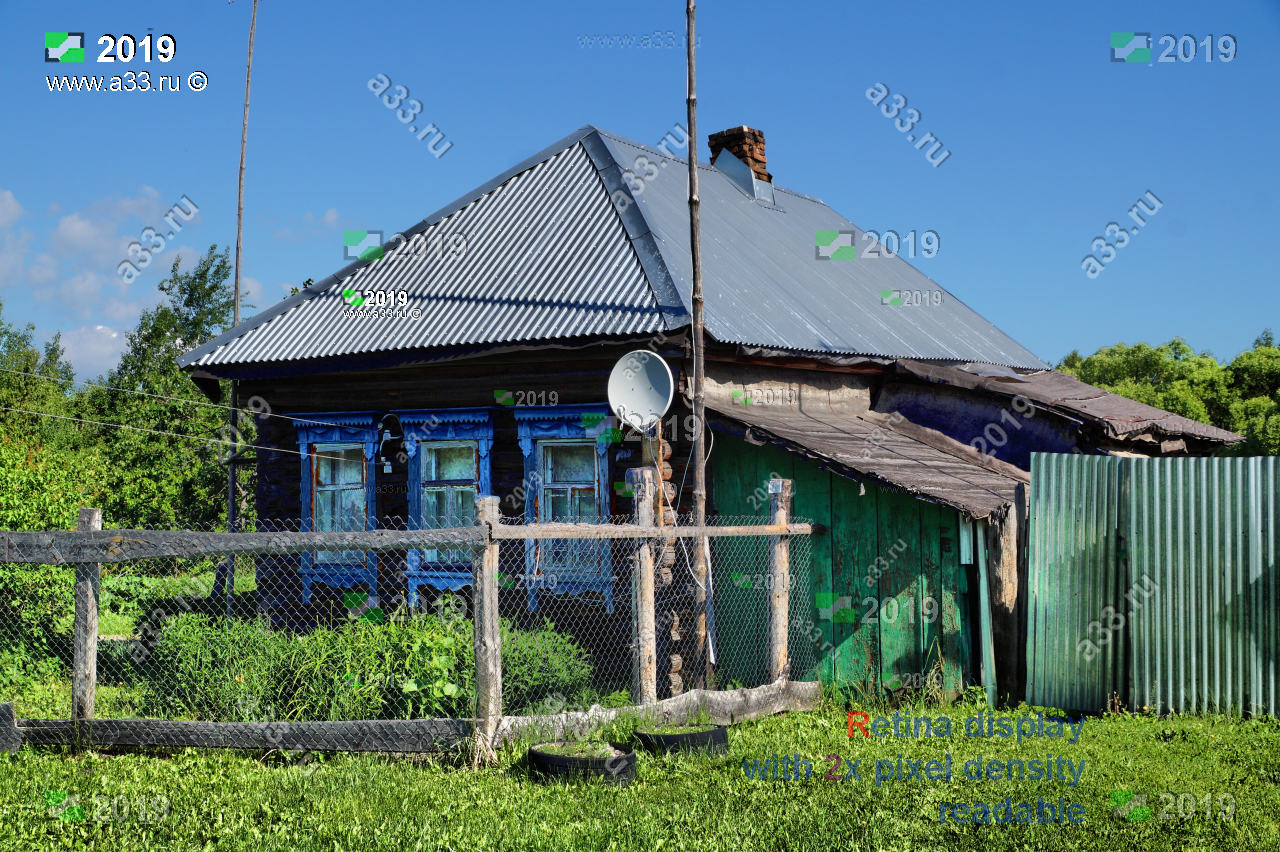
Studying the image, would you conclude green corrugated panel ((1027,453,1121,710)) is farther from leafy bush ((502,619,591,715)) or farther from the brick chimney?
the brick chimney

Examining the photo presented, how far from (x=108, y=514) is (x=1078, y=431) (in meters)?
18.2

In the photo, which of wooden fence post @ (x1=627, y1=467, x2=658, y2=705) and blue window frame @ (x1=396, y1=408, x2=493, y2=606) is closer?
wooden fence post @ (x1=627, y1=467, x2=658, y2=705)

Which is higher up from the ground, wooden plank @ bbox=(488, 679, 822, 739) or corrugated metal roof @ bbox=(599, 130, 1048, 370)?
corrugated metal roof @ bbox=(599, 130, 1048, 370)

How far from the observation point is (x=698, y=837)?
5289mm

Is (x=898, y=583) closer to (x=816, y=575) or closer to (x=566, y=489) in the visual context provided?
(x=816, y=575)

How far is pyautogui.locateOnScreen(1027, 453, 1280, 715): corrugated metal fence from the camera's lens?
26.7 feet

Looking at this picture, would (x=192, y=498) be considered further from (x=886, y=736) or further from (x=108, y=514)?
(x=886, y=736)

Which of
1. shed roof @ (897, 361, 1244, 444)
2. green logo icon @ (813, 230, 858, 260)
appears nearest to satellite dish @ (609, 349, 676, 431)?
shed roof @ (897, 361, 1244, 444)

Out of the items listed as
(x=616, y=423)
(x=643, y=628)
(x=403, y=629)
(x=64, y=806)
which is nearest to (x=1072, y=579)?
(x=643, y=628)

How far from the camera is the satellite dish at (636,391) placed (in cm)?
969

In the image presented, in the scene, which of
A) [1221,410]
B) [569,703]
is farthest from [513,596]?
[1221,410]

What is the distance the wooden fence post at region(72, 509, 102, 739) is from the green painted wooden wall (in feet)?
17.3

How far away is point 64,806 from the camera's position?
5.99 metres

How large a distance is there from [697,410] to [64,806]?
567cm
